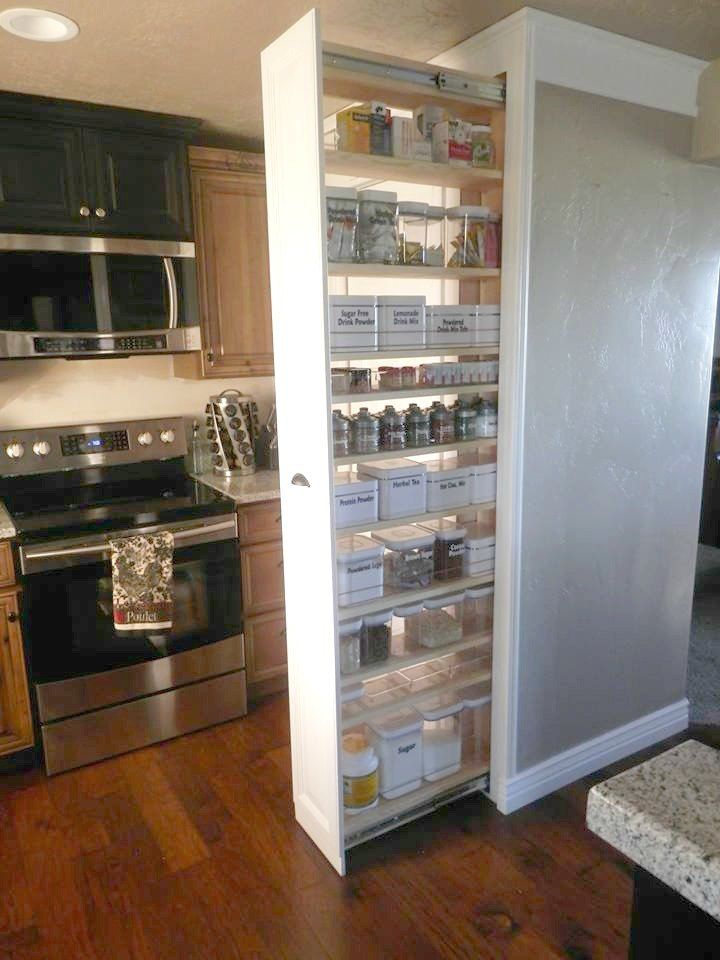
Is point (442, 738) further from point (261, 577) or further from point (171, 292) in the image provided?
point (171, 292)

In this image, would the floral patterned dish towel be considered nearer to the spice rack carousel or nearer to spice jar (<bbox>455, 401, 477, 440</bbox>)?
the spice rack carousel

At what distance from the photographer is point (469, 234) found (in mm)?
1965

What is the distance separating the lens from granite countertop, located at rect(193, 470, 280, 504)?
2.74 m

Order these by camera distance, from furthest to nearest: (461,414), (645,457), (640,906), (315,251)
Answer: (645,457), (461,414), (315,251), (640,906)

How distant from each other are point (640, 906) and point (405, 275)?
157 centimetres

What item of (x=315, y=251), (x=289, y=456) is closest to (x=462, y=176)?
(x=315, y=251)

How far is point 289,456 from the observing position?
6.34 feet

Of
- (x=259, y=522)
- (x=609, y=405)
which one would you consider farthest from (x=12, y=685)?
(x=609, y=405)

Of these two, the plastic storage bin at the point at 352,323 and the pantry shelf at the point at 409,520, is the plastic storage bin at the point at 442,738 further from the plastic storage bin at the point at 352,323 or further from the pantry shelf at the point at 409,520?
the plastic storage bin at the point at 352,323

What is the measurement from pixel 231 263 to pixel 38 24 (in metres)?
1.22

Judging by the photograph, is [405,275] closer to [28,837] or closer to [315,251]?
[315,251]

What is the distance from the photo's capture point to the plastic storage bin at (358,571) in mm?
1907

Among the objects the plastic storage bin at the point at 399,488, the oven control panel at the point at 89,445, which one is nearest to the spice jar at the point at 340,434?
the plastic storage bin at the point at 399,488

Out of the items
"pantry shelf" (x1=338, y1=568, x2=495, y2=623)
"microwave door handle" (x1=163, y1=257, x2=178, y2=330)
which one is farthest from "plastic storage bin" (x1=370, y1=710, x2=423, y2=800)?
"microwave door handle" (x1=163, y1=257, x2=178, y2=330)
